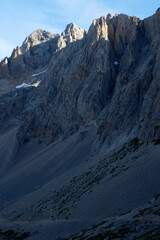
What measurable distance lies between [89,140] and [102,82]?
17.9 m

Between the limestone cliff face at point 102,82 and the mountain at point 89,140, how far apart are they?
0.21 metres

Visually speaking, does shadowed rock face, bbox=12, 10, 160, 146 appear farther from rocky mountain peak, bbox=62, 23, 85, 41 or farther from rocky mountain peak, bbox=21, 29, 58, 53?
rocky mountain peak, bbox=21, 29, 58, 53

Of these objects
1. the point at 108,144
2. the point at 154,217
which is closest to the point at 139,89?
the point at 108,144

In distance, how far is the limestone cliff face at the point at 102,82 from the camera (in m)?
42.8

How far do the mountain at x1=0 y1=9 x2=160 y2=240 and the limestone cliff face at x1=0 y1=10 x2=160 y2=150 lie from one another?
21cm

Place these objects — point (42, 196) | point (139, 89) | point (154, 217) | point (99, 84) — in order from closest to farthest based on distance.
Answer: point (154, 217) < point (42, 196) < point (139, 89) < point (99, 84)

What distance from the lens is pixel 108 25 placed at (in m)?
71.2

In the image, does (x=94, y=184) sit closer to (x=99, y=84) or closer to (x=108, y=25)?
(x=99, y=84)

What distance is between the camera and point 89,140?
175 feet

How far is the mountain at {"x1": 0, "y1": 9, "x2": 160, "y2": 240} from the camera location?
1969 centimetres

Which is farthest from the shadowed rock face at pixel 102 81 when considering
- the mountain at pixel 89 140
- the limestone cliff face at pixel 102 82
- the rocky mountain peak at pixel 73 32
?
the rocky mountain peak at pixel 73 32

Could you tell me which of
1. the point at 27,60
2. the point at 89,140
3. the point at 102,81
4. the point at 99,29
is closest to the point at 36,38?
the point at 27,60

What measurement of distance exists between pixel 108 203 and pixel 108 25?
58542 mm

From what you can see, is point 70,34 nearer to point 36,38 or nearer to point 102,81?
point 36,38
